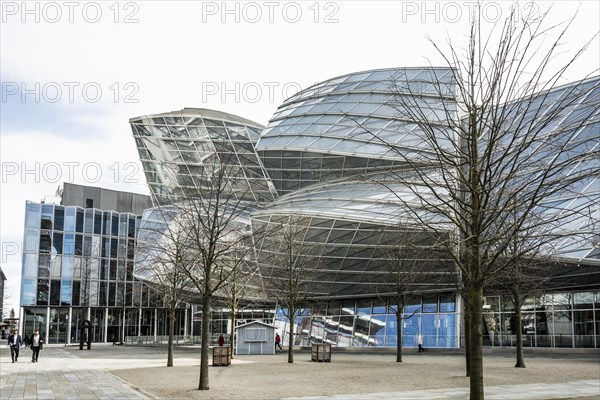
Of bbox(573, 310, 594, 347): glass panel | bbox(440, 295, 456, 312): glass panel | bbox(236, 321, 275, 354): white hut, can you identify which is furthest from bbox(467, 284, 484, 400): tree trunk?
bbox(440, 295, 456, 312): glass panel

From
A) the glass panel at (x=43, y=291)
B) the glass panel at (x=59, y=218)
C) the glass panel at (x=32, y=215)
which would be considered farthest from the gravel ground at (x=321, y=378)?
the glass panel at (x=59, y=218)

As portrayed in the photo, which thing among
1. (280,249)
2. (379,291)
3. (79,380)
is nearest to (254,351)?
(280,249)

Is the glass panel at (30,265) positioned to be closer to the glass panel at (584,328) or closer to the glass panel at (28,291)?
the glass panel at (28,291)

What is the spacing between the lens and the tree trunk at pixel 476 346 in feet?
39.8

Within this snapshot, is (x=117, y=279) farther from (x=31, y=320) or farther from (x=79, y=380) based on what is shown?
(x=79, y=380)

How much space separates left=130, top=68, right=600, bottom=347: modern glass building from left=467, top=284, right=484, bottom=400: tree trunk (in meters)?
23.1

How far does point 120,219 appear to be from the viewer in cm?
8194

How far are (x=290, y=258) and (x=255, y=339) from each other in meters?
10.7

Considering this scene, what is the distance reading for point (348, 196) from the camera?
4591 centimetres

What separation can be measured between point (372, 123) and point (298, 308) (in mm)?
17984

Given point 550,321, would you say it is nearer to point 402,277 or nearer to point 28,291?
point 402,277

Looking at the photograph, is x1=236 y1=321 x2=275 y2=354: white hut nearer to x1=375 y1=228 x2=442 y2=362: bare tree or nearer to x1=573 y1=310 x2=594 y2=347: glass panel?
x1=375 y1=228 x2=442 y2=362: bare tree

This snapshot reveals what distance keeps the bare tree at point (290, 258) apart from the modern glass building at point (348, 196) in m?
0.37

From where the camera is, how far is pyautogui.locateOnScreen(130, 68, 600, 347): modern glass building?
1606 inches
